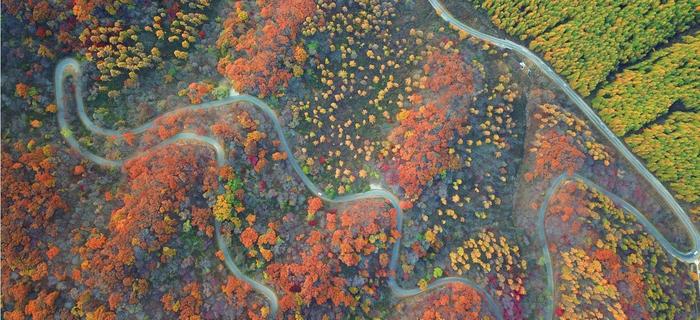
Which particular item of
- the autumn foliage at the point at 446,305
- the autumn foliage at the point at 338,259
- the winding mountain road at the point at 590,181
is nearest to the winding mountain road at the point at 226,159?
the autumn foliage at the point at 446,305

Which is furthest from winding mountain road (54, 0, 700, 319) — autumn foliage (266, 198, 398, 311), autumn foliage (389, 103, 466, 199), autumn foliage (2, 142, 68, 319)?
autumn foliage (2, 142, 68, 319)

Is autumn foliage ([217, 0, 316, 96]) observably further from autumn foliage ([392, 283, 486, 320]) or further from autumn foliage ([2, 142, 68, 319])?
autumn foliage ([392, 283, 486, 320])

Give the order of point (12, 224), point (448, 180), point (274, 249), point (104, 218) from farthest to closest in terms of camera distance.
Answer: point (448, 180) → point (274, 249) → point (104, 218) → point (12, 224)

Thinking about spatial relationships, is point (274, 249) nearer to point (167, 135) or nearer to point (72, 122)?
point (167, 135)

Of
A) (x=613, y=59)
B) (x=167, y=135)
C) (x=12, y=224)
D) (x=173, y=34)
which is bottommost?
(x=12, y=224)

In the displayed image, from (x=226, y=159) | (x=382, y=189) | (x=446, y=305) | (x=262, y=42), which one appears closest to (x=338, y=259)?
(x=382, y=189)

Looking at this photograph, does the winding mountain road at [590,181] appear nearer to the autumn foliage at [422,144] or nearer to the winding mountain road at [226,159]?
the autumn foliage at [422,144]

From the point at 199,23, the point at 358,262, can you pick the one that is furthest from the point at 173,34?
the point at 358,262

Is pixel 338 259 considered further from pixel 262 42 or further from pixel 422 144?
pixel 262 42
